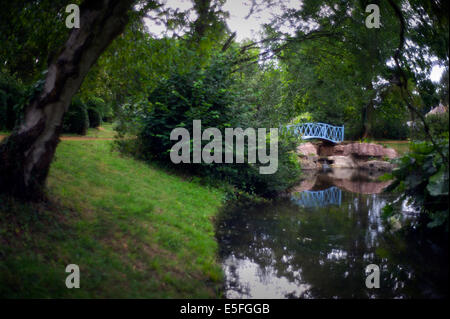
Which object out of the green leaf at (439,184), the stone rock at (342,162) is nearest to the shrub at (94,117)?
the green leaf at (439,184)

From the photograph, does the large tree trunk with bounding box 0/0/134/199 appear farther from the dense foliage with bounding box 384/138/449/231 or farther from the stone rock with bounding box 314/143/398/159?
the stone rock with bounding box 314/143/398/159

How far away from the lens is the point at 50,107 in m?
4.70

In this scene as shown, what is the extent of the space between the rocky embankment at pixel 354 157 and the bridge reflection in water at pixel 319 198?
9.12 meters

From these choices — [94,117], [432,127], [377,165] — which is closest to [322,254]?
[432,127]

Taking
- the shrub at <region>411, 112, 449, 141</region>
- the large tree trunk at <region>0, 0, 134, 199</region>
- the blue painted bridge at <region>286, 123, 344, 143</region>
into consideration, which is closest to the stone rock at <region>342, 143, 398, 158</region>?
the blue painted bridge at <region>286, 123, 344, 143</region>

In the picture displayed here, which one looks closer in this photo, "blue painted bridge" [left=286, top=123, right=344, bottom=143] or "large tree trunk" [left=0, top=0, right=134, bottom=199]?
"large tree trunk" [left=0, top=0, right=134, bottom=199]

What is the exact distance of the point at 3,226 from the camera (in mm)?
4137

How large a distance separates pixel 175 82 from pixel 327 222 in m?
6.14

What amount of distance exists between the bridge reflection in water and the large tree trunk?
27.0 ft

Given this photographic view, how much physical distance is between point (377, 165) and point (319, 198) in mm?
14024

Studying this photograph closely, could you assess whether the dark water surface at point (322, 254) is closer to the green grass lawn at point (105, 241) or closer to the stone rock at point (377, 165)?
the green grass lawn at point (105, 241)

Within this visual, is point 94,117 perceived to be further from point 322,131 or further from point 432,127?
point 322,131

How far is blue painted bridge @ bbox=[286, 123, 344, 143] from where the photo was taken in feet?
85.2

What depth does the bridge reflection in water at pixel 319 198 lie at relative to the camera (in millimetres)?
11400
